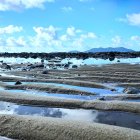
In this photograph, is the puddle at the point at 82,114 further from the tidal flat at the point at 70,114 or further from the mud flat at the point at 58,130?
A: the mud flat at the point at 58,130

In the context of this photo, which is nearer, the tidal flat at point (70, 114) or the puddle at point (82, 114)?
the tidal flat at point (70, 114)

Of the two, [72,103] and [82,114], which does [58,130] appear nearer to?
[82,114]

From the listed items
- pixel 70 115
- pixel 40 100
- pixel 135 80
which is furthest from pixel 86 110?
pixel 135 80

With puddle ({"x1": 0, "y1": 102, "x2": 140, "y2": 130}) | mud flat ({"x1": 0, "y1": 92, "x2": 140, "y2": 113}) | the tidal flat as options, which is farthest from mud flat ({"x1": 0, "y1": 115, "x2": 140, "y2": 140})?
mud flat ({"x1": 0, "y1": 92, "x2": 140, "y2": 113})

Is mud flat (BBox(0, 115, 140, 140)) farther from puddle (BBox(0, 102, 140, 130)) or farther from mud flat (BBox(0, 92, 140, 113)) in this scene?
mud flat (BBox(0, 92, 140, 113))

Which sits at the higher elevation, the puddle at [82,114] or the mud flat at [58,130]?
the mud flat at [58,130]

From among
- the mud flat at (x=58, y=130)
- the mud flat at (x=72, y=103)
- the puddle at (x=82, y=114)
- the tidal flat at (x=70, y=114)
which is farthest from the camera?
the mud flat at (x=72, y=103)

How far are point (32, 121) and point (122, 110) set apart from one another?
9.07 metres

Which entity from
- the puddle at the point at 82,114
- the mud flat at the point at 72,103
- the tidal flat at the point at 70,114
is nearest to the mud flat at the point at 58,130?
the tidal flat at the point at 70,114

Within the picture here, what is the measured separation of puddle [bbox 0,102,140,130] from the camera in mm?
27188

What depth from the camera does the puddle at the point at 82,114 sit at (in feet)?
89.2

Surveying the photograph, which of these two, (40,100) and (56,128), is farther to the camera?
(40,100)

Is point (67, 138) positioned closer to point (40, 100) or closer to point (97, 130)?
point (97, 130)

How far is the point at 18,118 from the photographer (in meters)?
25.2
